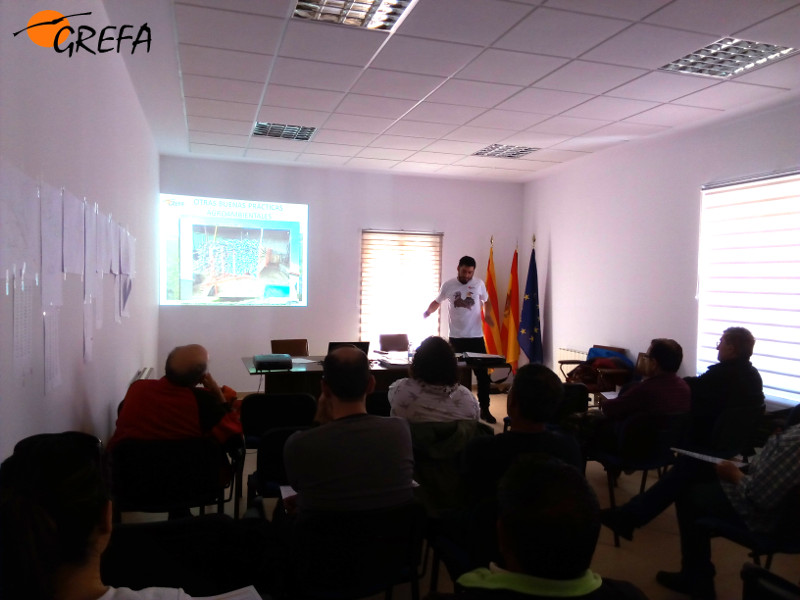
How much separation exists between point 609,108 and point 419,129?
1.79 meters

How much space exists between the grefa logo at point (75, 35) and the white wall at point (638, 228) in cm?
482

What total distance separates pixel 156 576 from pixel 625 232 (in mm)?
5997

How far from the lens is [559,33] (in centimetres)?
346

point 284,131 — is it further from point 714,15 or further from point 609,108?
point 714,15

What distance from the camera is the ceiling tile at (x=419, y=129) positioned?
5.54 m

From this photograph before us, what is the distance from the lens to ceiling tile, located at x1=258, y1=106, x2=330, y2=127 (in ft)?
17.0

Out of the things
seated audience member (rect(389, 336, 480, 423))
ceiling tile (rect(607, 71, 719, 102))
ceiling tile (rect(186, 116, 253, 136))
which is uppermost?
ceiling tile (rect(607, 71, 719, 102))

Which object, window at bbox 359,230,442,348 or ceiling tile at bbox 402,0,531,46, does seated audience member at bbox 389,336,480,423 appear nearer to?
ceiling tile at bbox 402,0,531,46

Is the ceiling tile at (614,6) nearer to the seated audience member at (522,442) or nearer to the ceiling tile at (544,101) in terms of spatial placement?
the ceiling tile at (544,101)

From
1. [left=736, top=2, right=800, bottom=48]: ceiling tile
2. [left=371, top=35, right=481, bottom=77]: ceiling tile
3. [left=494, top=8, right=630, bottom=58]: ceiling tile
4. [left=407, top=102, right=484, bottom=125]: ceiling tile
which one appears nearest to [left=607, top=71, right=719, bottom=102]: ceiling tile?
[left=736, top=2, right=800, bottom=48]: ceiling tile

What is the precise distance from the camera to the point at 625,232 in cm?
638

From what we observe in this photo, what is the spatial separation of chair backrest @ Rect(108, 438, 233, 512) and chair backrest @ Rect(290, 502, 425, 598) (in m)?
1.04

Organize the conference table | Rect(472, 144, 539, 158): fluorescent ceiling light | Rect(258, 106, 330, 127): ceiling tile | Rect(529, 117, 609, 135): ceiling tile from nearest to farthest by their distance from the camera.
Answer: the conference table < Rect(258, 106, 330, 127): ceiling tile < Rect(529, 117, 609, 135): ceiling tile < Rect(472, 144, 539, 158): fluorescent ceiling light

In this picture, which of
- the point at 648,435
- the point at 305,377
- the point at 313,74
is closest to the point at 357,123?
the point at 313,74
